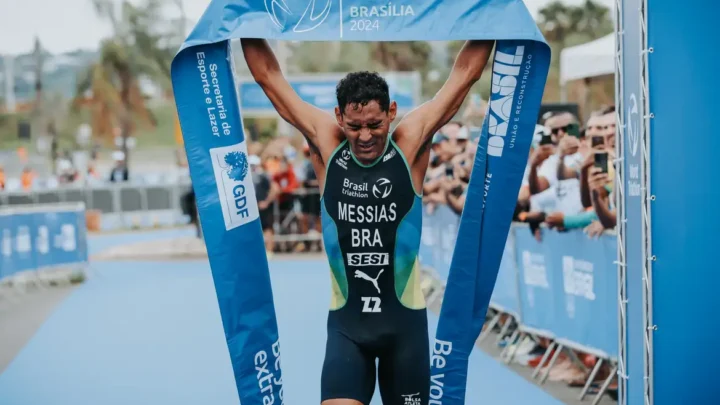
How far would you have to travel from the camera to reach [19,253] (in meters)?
16.7

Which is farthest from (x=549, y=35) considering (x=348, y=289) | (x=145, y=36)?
(x=348, y=289)

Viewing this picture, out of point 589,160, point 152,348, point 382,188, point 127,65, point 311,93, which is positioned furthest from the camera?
point 127,65

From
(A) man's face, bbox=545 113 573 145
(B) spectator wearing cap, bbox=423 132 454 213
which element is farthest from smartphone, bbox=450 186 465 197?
(A) man's face, bbox=545 113 573 145

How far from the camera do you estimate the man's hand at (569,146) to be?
9.45 m

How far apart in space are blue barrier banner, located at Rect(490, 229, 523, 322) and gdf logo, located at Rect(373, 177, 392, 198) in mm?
5300

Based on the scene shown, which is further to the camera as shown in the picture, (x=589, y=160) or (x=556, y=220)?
(x=556, y=220)

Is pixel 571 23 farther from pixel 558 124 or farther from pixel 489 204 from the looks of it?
pixel 489 204

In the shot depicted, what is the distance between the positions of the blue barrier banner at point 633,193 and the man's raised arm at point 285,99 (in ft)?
7.10

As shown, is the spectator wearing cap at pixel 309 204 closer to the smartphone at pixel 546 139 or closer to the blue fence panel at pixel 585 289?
Answer: the smartphone at pixel 546 139

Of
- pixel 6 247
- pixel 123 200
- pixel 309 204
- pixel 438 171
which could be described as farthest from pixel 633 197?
pixel 123 200

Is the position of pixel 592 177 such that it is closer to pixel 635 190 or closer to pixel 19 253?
pixel 635 190

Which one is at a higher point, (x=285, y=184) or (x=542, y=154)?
(x=542, y=154)

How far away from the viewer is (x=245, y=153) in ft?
18.9

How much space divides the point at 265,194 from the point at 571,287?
13.3 meters
